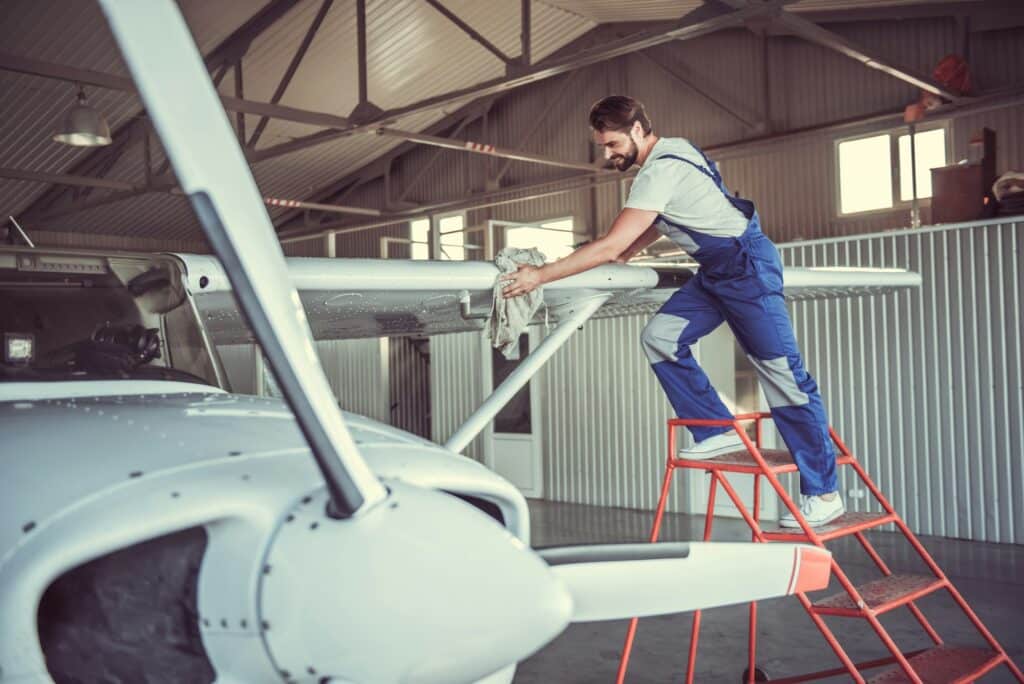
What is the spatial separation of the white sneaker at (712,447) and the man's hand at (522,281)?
0.97 metres

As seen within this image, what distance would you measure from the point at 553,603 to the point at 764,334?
7.09 feet

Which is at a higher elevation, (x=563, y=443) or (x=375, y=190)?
(x=375, y=190)

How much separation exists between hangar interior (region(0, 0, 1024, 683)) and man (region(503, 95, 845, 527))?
171cm

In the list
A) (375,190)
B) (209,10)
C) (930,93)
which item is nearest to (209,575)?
(209,10)

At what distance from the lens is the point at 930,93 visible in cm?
1201

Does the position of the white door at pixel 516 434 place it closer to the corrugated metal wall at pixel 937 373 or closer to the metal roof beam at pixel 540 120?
the corrugated metal wall at pixel 937 373

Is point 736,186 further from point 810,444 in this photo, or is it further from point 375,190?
point 810,444

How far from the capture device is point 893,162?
42.2ft

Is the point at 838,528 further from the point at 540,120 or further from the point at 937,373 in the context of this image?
the point at 540,120

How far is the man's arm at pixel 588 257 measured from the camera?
2992 millimetres

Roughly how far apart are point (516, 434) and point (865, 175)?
6587 mm

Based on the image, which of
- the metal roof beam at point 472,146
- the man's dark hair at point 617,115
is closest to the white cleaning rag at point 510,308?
the man's dark hair at point 617,115

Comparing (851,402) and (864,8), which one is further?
(864,8)

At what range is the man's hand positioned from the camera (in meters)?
3.13
